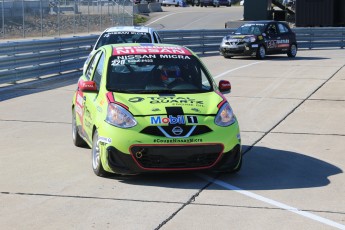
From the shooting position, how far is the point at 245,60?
93.4 ft

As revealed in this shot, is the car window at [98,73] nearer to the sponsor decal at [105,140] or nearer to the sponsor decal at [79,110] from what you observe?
the sponsor decal at [79,110]

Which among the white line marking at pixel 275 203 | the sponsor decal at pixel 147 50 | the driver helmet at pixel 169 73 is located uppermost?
the sponsor decal at pixel 147 50

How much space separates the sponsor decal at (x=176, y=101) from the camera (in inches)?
342

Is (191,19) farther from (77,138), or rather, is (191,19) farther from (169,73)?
(169,73)

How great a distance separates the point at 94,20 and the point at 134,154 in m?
42.5

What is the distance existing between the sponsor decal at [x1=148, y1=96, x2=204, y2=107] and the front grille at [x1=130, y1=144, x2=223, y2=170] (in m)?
0.60

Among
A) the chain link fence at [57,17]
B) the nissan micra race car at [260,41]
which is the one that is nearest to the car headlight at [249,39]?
the nissan micra race car at [260,41]

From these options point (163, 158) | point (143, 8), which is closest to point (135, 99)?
point (163, 158)

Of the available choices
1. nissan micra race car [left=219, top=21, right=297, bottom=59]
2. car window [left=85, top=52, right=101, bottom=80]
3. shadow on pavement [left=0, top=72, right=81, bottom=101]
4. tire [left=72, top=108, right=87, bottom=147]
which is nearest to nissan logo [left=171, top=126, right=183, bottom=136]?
car window [left=85, top=52, right=101, bottom=80]

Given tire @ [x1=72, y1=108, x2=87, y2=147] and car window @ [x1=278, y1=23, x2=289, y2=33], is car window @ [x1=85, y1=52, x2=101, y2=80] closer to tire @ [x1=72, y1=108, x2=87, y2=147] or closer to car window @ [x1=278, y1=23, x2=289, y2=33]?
tire @ [x1=72, y1=108, x2=87, y2=147]

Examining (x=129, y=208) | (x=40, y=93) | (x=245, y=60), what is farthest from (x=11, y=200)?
(x=245, y=60)

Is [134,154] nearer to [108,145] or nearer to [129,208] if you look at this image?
[108,145]

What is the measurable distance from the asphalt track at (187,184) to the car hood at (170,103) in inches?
31.0

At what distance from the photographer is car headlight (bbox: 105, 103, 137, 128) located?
8398 millimetres
